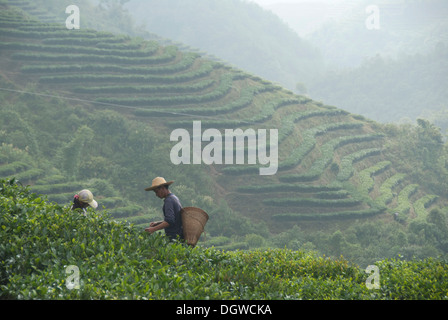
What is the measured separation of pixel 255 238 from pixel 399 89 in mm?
88023

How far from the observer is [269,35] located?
13362cm

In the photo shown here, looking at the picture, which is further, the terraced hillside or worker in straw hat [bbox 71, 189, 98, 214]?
the terraced hillside

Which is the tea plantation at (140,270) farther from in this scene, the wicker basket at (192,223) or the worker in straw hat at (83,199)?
the worker in straw hat at (83,199)

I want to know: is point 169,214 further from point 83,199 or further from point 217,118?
point 217,118

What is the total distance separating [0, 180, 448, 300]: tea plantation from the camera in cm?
570

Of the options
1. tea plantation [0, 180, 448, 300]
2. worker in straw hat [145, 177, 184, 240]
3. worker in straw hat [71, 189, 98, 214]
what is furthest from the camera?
worker in straw hat [71, 189, 98, 214]

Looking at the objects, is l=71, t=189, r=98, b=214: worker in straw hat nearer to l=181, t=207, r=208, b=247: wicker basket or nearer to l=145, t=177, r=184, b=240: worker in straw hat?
l=145, t=177, r=184, b=240: worker in straw hat

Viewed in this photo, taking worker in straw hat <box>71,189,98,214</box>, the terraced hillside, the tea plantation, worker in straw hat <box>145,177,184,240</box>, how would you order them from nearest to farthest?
the tea plantation → worker in straw hat <box>145,177,184,240</box> → worker in straw hat <box>71,189,98,214</box> → the terraced hillside

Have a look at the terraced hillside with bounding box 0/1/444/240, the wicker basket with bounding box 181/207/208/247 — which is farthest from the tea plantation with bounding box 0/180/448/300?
the terraced hillside with bounding box 0/1/444/240

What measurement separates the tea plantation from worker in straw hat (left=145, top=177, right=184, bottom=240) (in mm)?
251

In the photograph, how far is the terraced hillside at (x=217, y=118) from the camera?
28.5m

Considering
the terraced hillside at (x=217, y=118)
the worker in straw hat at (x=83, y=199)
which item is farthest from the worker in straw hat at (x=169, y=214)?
the terraced hillside at (x=217, y=118)

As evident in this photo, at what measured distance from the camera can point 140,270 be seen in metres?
6.46

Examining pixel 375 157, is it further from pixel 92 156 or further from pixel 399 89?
pixel 399 89
